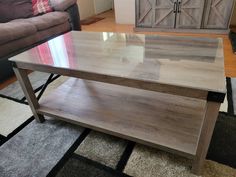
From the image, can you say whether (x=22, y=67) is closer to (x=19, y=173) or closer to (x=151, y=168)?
(x=19, y=173)

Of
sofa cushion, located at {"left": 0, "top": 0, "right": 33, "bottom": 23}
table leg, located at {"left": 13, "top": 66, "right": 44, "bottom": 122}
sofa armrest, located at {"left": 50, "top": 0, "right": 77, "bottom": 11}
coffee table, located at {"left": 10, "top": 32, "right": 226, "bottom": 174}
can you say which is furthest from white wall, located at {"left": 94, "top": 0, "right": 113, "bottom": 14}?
table leg, located at {"left": 13, "top": 66, "right": 44, "bottom": 122}

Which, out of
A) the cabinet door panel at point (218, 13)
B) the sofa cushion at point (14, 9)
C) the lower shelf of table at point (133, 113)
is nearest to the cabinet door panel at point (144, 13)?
the cabinet door panel at point (218, 13)

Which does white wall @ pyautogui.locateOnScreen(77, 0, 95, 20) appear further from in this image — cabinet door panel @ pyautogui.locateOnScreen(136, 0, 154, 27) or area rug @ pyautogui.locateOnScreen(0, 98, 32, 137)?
area rug @ pyautogui.locateOnScreen(0, 98, 32, 137)

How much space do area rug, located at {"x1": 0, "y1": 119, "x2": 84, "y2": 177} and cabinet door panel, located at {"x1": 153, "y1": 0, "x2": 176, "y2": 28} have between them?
233cm

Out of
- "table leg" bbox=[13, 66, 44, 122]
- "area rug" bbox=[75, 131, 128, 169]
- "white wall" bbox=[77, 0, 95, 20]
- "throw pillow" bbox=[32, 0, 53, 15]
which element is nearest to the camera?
"area rug" bbox=[75, 131, 128, 169]

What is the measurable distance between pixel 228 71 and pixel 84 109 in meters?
1.42

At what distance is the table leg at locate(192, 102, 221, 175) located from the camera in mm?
673

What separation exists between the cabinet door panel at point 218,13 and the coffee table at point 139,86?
5.95 ft

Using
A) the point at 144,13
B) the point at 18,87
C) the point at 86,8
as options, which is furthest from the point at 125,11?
the point at 18,87

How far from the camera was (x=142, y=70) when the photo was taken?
2.73ft

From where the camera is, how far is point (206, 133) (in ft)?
2.39

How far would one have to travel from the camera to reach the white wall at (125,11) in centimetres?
336

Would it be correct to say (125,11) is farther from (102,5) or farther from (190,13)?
(102,5)

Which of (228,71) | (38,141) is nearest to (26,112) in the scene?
(38,141)
